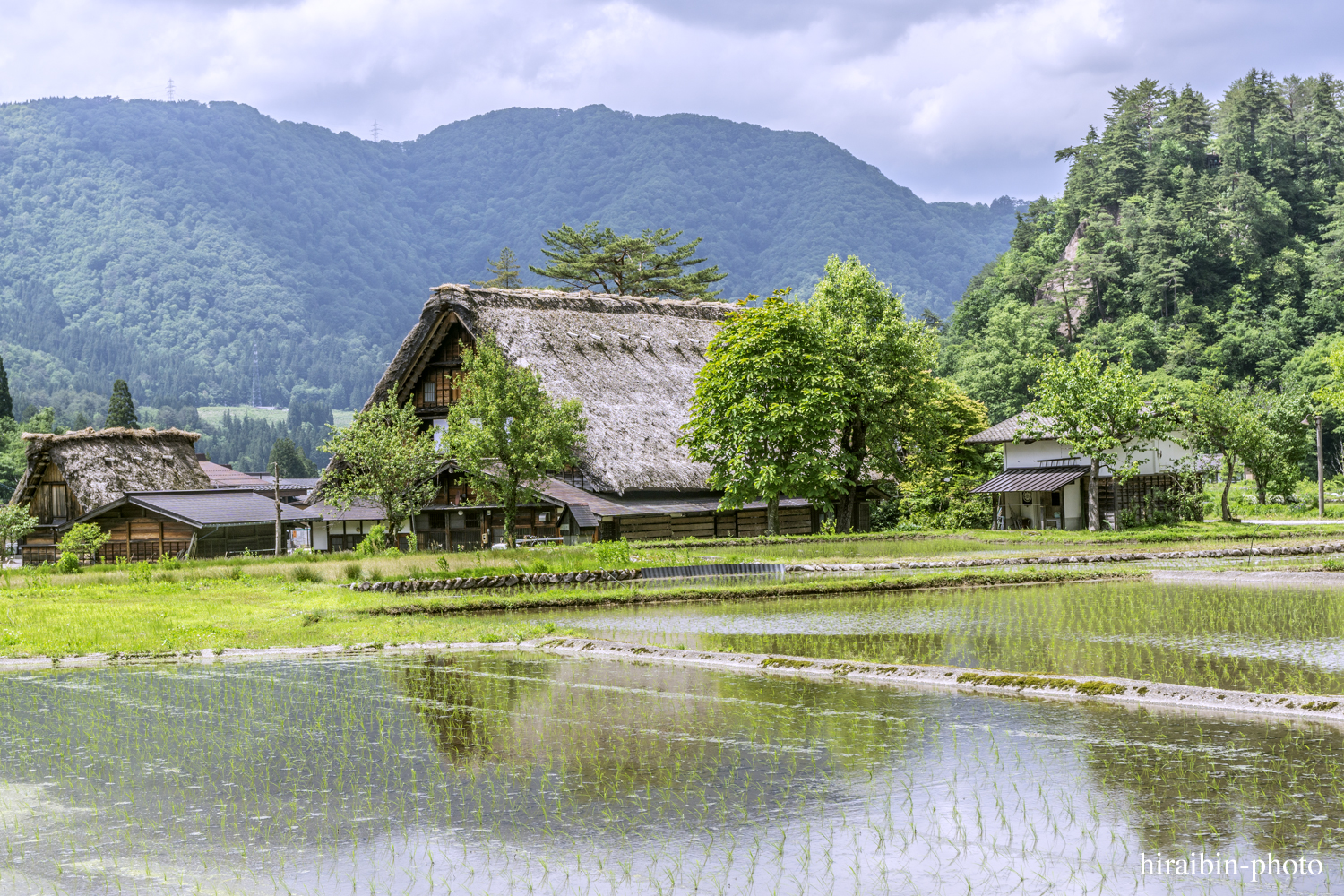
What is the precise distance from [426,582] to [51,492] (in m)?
41.0

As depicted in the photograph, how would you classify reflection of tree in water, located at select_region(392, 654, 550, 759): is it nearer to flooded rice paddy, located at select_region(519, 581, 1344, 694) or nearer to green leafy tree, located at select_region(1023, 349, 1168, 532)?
flooded rice paddy, located at select_region(519, 581, 1344, 694)

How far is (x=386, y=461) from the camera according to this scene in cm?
4025

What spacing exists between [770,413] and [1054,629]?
27.5 m

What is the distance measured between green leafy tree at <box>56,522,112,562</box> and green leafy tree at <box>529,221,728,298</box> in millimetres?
35652

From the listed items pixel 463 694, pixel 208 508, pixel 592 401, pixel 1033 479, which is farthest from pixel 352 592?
pixel 1033 479

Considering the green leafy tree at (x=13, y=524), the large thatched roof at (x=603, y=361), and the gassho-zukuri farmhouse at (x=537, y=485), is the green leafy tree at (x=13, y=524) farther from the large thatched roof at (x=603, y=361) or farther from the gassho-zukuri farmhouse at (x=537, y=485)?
the large thatched roof at (x=603, y=361)

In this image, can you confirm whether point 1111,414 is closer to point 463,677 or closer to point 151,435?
point 463,677

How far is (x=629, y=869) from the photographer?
23.5ft

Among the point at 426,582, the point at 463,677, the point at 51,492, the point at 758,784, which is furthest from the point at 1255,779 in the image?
the point at 51,492

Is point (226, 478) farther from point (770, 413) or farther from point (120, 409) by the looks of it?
point (770, 413)

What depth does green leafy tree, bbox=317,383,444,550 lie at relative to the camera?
40344mm

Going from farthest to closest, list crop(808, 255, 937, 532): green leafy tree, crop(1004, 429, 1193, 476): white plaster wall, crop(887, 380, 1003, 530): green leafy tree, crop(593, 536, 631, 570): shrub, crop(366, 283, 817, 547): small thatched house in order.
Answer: crop(887, 380, 1003, 530): green leafy tree < crop(1004, 429, 1193, 476): white plaster wall < crop(808, 255, 937, 532): green leafy tree < crop(366, 283, 817, 547): small thatched house < crop(593, 536, 631, 570): shrub

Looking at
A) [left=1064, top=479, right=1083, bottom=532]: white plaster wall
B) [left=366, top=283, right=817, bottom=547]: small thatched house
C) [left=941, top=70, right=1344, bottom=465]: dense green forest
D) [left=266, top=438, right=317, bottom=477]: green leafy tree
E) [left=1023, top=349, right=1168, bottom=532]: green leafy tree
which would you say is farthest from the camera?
[left=266, top=438, right=317, bottom=477]: green leafy tree

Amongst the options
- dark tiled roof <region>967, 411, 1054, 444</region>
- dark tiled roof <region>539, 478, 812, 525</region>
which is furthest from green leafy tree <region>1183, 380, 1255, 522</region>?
dark tiled roof <region>539, 478, 812, 525</region>
